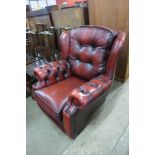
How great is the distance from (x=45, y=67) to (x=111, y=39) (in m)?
0.83

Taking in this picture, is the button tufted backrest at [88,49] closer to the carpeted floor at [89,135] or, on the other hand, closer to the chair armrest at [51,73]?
the chair armrest at [51,73]

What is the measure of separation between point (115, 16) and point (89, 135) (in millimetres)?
1642

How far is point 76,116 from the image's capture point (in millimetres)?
1297

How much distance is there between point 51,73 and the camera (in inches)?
67.1

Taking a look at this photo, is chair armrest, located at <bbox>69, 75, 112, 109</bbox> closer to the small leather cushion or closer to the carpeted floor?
the small leather cushion

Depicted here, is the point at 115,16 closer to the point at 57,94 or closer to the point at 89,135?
the point at 57,94

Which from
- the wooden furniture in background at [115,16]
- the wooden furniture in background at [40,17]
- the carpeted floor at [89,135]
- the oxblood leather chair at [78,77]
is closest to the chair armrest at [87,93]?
the oxblood leather chair at [78,77]

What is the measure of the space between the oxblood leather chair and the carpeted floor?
124 mm

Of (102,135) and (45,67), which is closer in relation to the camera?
(102,135)

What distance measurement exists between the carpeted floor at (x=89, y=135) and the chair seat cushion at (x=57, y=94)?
0.30 meters

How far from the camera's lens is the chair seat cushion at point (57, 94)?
54.0 inches
